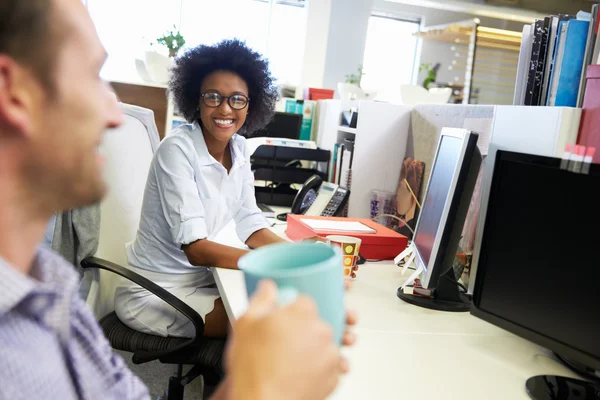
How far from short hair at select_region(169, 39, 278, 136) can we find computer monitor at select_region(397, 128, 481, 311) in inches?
31.7

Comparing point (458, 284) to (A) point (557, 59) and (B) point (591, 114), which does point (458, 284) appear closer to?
(B) point (591, 114)

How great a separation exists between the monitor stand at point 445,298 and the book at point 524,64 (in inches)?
20.8

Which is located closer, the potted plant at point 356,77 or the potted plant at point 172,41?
the potted plant at point 172,41

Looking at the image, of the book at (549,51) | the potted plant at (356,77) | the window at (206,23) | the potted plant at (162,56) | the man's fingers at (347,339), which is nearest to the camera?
the man's fingers at (347,339)

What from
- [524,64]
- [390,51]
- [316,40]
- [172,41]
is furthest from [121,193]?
[390,51]

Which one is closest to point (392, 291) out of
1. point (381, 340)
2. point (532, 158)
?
point (381, 340)

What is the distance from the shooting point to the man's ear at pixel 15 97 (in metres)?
0.46

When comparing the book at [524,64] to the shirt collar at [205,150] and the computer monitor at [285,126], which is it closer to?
the shirt collar at [205,150]

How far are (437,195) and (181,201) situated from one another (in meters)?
0.75

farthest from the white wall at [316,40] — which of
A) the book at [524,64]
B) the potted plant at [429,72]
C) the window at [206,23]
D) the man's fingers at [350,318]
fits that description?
the man's fingers at [350,318]

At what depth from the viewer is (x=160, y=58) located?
10.9 feet

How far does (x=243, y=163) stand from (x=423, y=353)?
42.1 inches

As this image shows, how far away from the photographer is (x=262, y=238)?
200 cm

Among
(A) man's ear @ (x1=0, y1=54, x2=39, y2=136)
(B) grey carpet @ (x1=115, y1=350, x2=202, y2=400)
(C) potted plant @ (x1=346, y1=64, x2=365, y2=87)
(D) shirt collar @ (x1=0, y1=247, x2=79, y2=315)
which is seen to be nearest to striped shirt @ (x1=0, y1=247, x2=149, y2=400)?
(D) shirt collar @ (x1=0, y1=247, x2=79, y2=315)
